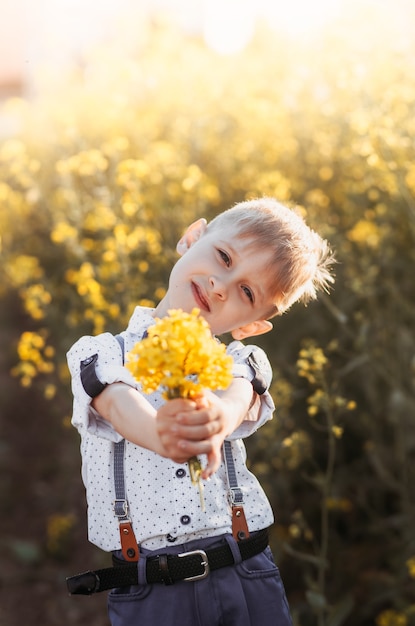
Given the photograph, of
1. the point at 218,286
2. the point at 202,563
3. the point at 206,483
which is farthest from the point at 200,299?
the point at 202,563

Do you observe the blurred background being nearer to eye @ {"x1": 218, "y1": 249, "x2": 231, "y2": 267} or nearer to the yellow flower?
eye @ {"x1": 218, "y1": 249, "x2": 231, "y2": 267}

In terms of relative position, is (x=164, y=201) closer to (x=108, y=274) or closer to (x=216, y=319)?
(x=108, y=274)

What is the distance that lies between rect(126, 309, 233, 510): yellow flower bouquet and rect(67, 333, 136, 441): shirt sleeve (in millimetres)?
261

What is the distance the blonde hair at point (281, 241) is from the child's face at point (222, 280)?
0.02 m

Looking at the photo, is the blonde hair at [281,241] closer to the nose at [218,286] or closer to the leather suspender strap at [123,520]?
the nose at [218,286]

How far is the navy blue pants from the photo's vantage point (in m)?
1.56

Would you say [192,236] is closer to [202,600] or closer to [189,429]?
[189,429]

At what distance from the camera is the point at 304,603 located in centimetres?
283

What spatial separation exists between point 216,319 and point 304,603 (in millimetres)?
1613

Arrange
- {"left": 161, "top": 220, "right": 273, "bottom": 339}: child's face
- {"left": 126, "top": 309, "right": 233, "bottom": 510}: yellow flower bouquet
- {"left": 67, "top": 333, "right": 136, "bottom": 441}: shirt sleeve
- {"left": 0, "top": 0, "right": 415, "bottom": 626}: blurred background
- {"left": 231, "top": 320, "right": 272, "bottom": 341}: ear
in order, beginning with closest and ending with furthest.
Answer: {"left": 126, "top": 309, "right": 233, "bottom": 510}: yellow flower bouquet → {"left": 67, "top": 333, "right": 136, "bottom": 441}: shirt sleeve → {"left": 161, "top": 220, "right": 273, "bottom": 339}: child's face → {"left": 231, "top": 320, "right": 272, "bottom": 341}: ear → {"left": 0, "top": 0, "right": 415, "bottom": 626}: blurred background

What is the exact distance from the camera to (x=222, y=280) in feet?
5.16

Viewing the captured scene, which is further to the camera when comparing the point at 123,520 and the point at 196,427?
the point at 123,520

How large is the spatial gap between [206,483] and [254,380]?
224 millimetres

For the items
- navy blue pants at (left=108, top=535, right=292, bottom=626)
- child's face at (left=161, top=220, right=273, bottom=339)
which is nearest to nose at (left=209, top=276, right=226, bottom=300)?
child's face at (left=161, top=220, right=273, bottom=339)
